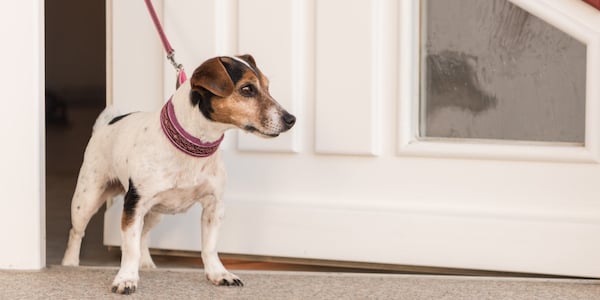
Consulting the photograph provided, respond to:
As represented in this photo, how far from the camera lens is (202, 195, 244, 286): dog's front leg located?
196cm

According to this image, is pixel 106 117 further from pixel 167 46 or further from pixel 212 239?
pixel 212 239

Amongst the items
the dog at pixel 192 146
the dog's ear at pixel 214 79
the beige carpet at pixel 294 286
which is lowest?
the beige carpet at pixel 294 286

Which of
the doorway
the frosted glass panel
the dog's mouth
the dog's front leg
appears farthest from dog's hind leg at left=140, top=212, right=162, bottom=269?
the doorway

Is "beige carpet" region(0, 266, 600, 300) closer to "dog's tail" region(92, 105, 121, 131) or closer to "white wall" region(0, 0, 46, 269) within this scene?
"white wall" region(0, 0, 46, 269)

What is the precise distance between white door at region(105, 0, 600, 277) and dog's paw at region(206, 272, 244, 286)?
27 centimetres

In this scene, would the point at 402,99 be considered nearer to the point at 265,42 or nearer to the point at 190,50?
the point at 265,42

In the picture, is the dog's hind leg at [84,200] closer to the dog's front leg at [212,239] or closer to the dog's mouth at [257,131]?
the dog's front leg at [212,239]

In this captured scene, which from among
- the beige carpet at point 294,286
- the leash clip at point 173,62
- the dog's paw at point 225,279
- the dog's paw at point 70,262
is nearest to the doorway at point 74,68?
the dog's paw at point 70,262

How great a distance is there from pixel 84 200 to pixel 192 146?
41 centimetres

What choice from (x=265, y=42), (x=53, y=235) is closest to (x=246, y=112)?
(x=265, y=42)

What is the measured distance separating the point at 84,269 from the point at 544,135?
1060 millimetres

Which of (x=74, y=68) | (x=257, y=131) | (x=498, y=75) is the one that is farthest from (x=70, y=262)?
(x=74, y=68)

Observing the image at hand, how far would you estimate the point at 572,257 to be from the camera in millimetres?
1974

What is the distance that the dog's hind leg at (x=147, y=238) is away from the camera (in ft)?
7.18
